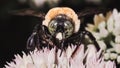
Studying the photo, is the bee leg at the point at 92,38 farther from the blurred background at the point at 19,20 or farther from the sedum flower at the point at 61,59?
the blurred background at the point at 19,20

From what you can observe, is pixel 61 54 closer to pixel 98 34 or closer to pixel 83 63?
pixel 83 63

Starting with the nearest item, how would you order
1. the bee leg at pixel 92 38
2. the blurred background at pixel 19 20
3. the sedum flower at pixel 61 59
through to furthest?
the sedum flower at pixel 61 59 → the bee leg at pixel 92 38 → the blurred background at pixel 19 20

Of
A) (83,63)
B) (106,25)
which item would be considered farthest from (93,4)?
(83,63)

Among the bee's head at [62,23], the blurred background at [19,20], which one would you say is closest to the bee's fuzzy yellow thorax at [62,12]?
the bee's head at [62,23]

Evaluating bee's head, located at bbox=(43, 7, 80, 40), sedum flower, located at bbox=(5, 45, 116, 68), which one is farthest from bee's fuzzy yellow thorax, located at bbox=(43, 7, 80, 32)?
sedum flower, located at bbox=(5, 45, 116, 68)

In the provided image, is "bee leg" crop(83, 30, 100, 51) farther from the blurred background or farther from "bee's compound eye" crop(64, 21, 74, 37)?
the blurred background

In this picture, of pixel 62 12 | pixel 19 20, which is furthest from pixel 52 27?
pixel 19 20
